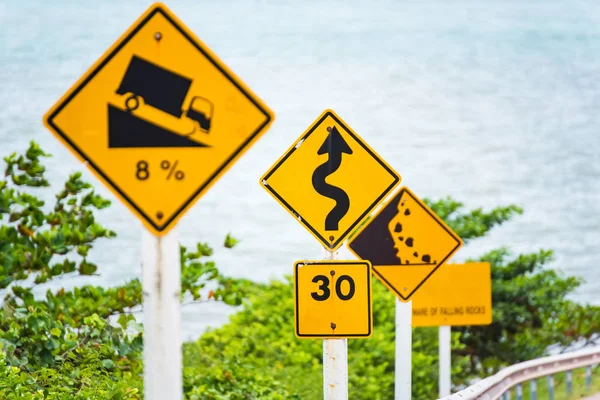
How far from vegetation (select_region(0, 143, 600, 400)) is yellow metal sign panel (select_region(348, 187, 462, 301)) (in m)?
1.99

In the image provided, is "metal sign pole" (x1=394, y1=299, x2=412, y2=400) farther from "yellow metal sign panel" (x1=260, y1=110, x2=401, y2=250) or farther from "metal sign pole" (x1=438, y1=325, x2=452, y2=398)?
"yellow metal sign panel" (x1=260, y1=110, x2=401, y2=250)

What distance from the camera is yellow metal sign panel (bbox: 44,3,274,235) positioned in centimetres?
466

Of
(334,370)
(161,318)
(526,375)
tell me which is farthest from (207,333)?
(161,318)

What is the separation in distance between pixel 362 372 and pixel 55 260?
5.25m

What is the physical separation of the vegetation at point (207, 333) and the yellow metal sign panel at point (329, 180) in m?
1.97

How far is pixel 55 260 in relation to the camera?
12.3 meters

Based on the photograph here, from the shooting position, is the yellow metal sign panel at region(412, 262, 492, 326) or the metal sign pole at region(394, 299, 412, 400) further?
the yellow metal sign panel at region(412, 262, 492, 326)

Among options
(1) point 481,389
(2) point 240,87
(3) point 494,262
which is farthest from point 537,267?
(2) point 240,87

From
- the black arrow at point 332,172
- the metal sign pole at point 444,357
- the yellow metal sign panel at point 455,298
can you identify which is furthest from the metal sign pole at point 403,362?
the black arrow at point 332,172

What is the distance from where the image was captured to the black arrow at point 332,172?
799 cm

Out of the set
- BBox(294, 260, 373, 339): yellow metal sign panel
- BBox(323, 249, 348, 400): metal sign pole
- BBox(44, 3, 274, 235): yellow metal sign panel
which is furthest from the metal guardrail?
BBox(44, 3, 274, 235): yellow metal sign panel

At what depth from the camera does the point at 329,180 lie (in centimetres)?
809

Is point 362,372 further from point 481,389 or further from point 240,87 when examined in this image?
point 240,87

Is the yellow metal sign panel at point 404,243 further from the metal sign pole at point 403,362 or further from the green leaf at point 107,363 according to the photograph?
the green leaf at point 107,363
